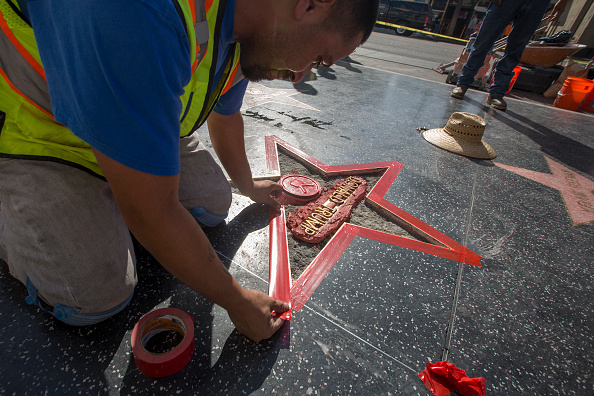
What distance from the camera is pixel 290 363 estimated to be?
3.67 ft

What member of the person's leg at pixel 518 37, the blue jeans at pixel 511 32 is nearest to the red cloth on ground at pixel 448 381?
the blue jeans at pixel 511 32

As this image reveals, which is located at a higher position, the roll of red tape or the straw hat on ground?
the straw hat on ground

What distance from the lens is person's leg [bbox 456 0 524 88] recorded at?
3737 millimetres

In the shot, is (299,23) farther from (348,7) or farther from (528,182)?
(528,182)

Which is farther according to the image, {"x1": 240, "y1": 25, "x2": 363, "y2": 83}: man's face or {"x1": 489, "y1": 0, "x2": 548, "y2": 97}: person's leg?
{"x1": 489, "y1": 0, "x2": 548, "y2": 97}: person's leg

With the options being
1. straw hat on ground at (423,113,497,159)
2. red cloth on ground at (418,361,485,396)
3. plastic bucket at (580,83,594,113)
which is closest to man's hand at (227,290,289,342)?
red cloth on ground at (418,361,485,396)

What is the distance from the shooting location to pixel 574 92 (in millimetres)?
4992

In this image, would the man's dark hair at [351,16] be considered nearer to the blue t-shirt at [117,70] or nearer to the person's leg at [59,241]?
the blue t-shirt at [117,70]

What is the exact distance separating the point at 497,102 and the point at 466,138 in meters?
2.18

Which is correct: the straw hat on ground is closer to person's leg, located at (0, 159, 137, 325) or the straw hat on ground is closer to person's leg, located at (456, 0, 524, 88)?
person's leg, located at (456, 0, 524, 88)

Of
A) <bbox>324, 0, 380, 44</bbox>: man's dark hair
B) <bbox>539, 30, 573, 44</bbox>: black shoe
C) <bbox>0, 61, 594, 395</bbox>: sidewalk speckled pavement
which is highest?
<bbox>539, 30, 573, 44</bbox>: black shoe

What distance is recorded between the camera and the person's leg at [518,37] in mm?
3739

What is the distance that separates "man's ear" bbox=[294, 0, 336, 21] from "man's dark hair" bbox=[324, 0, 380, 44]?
27 millimetres

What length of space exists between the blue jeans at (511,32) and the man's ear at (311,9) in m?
4.34
